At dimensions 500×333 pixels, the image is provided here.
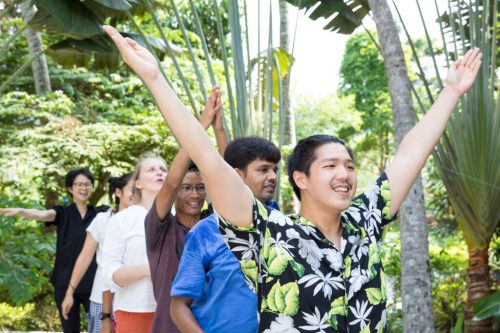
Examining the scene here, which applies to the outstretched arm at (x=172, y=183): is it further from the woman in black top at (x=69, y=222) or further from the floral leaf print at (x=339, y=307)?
the woman in black top at (x=69, y=222)

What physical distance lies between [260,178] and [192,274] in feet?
2.20

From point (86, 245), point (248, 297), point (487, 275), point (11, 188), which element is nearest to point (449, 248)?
point (487, 275)

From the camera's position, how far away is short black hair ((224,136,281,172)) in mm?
3197

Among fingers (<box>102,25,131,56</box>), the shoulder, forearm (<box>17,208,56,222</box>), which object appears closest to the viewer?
fingers (<box>102,25,131,56</box>)

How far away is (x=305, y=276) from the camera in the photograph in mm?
2168

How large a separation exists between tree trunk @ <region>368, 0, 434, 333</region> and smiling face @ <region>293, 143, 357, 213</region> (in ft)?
9.56

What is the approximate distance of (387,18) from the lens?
5547 millimetres

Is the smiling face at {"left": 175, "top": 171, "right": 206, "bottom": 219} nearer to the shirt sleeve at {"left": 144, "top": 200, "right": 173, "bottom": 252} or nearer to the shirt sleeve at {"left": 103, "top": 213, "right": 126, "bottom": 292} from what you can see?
the shirt sleeve at {"left": 144, "top": 200, "right": 173, "bottom": 252}

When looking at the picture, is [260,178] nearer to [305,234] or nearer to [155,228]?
[155,228]

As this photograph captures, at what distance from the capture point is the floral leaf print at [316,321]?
2129mm

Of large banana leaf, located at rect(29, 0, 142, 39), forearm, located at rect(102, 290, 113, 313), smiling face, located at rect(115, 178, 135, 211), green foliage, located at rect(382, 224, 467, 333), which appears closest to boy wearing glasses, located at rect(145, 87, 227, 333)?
forearm, located at rect(102, 290, 113, 313)

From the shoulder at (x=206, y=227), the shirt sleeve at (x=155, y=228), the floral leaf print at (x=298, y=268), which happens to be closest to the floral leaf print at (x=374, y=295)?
the floral leaf print at (x=298, y=268)

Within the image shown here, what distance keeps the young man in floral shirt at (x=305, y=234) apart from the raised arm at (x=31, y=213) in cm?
409

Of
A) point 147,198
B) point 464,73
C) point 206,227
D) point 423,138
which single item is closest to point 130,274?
point 147,198
